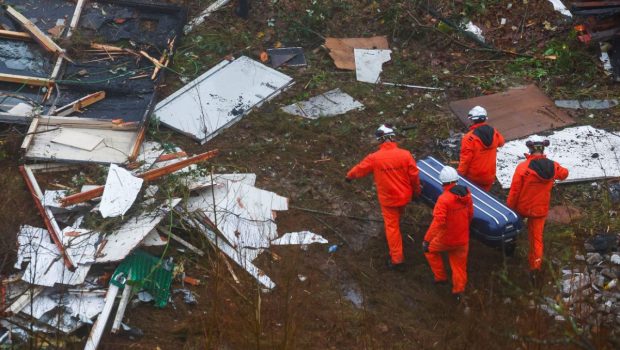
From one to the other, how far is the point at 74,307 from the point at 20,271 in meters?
0.70

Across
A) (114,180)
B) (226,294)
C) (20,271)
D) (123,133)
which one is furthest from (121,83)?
(226,294)

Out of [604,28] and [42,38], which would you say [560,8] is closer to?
[604,28]

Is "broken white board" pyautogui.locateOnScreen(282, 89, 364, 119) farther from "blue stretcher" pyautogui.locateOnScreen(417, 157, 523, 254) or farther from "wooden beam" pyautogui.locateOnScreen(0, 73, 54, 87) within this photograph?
"wooden beam" pyautogui.locateOnScreen(0, 73, 54, 87)

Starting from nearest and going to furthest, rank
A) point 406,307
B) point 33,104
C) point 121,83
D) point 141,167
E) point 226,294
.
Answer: point 226,294 < point 406,307 < point 141,167 < point 33,104 < point 121,83

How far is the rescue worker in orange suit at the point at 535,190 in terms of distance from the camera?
276 inches

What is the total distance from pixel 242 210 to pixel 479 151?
2609 millimetres

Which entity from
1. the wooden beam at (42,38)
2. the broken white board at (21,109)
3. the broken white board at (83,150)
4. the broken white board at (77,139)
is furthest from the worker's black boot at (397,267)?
the wooden beam at (42,38)

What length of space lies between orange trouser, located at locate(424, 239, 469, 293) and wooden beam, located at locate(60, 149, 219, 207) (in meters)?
2.96

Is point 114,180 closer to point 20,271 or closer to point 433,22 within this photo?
point 20,271

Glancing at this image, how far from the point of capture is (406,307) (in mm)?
7211

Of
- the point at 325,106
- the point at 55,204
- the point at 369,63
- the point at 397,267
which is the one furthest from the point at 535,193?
the point at 55,204

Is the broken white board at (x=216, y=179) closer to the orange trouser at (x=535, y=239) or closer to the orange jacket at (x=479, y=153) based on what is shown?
the orange jacket at (x=479, y=153)

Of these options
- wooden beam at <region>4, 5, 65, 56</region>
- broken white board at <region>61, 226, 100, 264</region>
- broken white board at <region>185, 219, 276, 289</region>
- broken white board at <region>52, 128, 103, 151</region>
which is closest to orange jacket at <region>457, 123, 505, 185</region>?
broken white board at <region>185, 219, 276, 289</region>

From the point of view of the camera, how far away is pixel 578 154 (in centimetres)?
913
